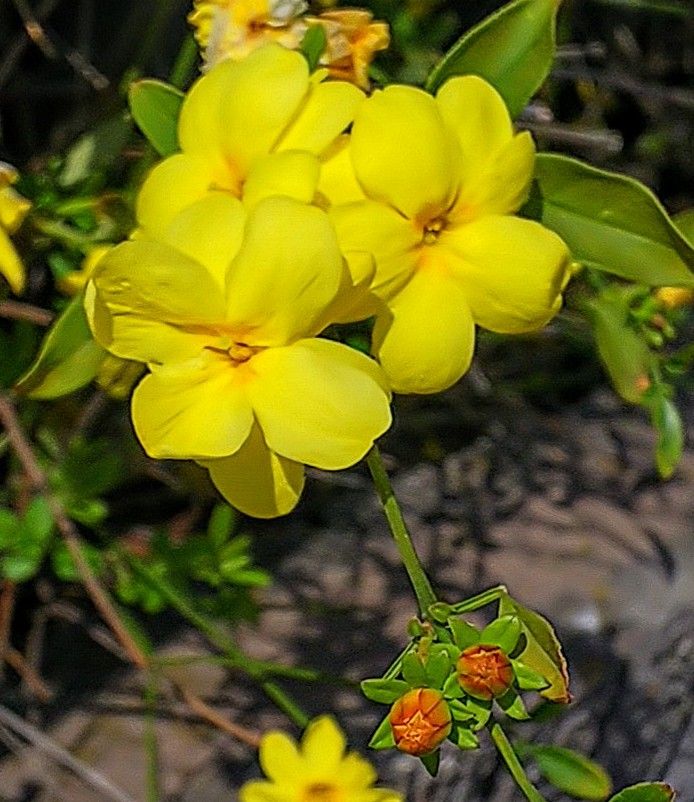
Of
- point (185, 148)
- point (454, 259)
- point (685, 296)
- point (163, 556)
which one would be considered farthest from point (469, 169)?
point (163, 556)

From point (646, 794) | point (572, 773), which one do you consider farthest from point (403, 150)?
point (572, 773)

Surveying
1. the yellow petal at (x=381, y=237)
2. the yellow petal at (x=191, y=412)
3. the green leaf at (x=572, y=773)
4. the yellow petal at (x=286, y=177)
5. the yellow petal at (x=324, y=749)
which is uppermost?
the yellow petal at (x=286, y=177)

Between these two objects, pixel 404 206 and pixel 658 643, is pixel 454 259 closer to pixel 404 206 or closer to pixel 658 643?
pixel 404 206

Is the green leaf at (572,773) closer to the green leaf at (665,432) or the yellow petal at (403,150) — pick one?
the green leaf at (665,432)

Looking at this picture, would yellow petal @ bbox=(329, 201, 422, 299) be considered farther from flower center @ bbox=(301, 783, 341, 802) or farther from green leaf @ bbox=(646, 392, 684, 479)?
flower center @ bbox=(301, 783, 341, 802)

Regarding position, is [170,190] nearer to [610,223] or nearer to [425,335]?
[425,335]

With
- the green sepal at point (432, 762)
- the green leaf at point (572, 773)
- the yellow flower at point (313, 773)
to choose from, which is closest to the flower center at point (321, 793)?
the yellow flower at point (313, 773)

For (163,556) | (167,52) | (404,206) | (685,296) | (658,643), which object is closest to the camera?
(404,206)
